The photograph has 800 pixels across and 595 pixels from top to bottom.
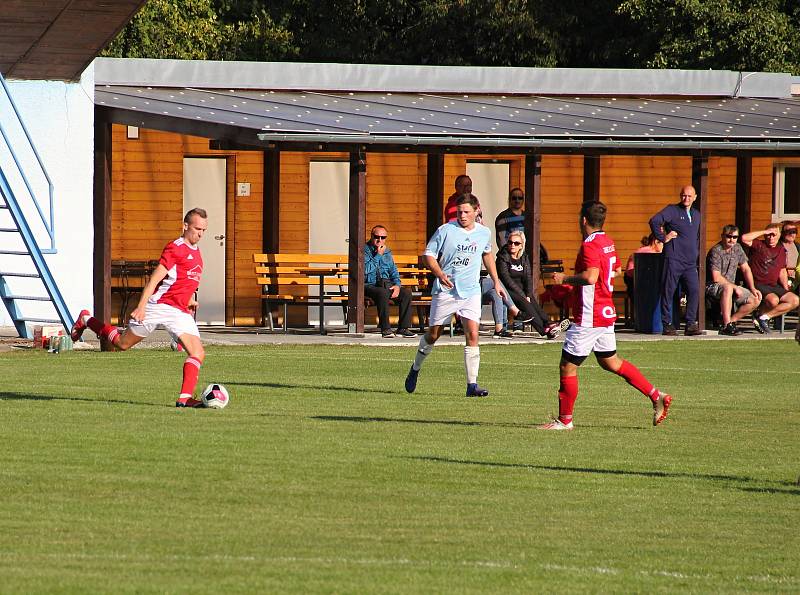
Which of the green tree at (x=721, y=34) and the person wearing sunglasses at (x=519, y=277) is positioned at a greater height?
the green tree at (x=721, y=34)

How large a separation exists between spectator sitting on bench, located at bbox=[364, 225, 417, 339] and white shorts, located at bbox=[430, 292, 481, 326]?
7.51 metres

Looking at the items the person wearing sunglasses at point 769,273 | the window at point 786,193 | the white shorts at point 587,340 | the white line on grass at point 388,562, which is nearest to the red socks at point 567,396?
the white shorts at point 587,340

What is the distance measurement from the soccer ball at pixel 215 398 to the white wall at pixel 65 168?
9.42 metres

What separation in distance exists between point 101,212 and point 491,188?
6872 millimetres

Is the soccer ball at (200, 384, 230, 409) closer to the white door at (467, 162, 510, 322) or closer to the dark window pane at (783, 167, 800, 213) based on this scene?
the white door at (467, 162, 510, 322)

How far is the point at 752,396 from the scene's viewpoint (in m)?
14.9

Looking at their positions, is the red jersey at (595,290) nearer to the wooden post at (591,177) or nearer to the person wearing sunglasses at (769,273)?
the person wearing sunglasses at (769,273)

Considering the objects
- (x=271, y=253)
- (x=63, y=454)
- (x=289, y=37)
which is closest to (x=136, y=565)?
(x=63, y=454)

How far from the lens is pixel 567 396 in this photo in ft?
38.9

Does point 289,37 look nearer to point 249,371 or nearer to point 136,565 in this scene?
point 249,371

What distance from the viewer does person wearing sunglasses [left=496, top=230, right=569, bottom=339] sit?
22.0 metres

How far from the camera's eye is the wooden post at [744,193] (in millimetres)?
26875

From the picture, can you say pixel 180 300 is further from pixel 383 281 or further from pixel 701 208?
pixel 701 208

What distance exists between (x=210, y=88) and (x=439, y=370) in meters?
8.78
